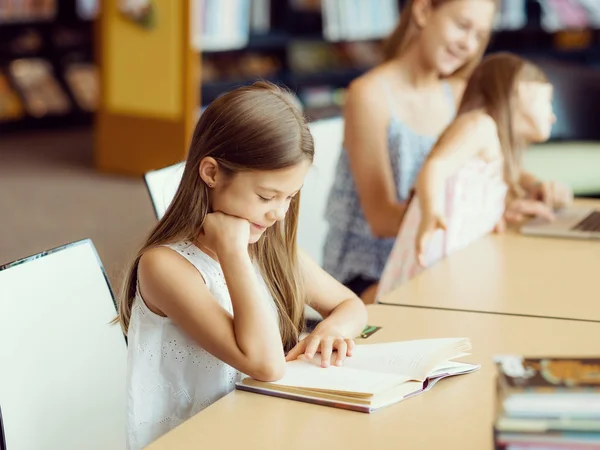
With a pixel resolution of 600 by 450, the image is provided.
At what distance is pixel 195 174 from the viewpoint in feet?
4.64

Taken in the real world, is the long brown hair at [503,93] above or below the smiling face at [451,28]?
below

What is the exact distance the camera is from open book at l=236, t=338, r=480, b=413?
49.0 inches

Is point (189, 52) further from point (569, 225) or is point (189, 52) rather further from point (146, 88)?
point (569, 225)

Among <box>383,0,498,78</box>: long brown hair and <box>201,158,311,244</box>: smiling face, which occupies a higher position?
<box>383,0,498,78</box>: long brown hair

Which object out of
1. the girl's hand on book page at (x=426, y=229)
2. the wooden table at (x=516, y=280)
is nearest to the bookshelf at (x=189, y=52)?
the wooden table at (x=516, y=280)

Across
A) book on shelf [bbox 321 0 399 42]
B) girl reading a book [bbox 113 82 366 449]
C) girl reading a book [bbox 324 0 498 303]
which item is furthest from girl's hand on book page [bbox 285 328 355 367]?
book on shelf [bbox 321 0 399 42]

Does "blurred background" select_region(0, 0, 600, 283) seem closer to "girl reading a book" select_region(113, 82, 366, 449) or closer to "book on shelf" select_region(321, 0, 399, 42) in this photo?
"book on shelf" select_region(321, 0, 399, 42)

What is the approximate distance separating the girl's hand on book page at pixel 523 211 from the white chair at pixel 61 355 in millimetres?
1091

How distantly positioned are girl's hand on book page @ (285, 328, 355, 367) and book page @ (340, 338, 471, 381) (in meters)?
0.01

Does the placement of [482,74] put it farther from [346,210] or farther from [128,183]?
[128,183]

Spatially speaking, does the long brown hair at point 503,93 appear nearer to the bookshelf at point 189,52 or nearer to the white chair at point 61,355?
the white chair at point 61,355

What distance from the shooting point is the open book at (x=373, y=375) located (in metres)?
1.24

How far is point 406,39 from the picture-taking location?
99.8 inches

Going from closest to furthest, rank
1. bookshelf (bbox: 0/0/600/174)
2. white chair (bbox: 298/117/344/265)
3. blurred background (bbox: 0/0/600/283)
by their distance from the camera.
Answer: white chair (bbox: 298/117/344/265)
blurred background (bbox: 0/0/600/283)
bookshelf (bbox: 0/0/600/174)
